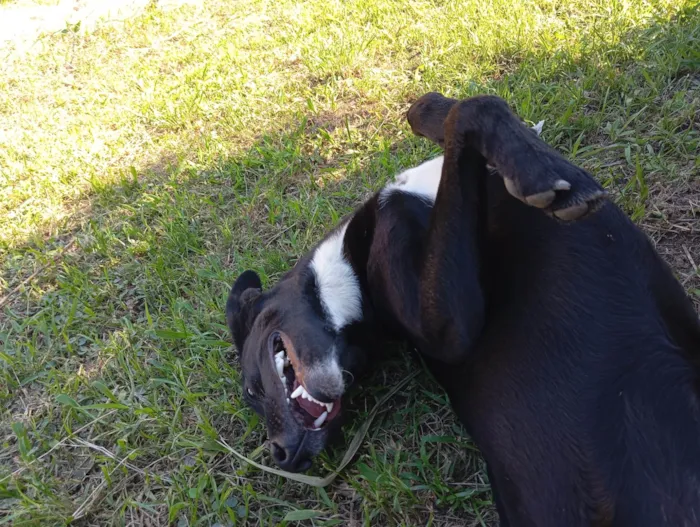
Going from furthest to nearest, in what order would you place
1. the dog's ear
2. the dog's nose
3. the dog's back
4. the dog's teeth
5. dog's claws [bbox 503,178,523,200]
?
the dog's ear < the dog's teeth < the dog's nose < dog's claws [bbox 503,178,523,200] < the dog's back

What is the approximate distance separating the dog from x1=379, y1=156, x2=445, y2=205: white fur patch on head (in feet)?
0.09

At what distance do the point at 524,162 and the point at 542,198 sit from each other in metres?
0.15

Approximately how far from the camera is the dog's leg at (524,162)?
1852mm

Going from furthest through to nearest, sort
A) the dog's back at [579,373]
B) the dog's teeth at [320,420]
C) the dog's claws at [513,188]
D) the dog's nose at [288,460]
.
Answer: the dog's teeth at [320,420] < the dog's nose at [288,460] < the dog's claws at [513,188] < the dog's back at [579,373]

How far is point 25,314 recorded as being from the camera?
360 centimetres

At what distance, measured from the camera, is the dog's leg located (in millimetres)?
1852

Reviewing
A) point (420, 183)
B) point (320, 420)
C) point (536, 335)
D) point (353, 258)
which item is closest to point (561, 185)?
point (536, 335)

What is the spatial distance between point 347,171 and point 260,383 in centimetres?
162

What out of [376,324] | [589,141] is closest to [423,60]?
[589,141]

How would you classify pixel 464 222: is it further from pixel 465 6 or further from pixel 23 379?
pixel 465 6

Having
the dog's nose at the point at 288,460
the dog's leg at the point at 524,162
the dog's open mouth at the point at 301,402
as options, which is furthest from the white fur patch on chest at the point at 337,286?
the dog's leg at the point at 524,162

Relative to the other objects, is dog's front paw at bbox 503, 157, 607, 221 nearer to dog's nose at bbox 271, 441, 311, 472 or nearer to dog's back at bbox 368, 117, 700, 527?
dog's back at bbox 368, 117, 700, 527

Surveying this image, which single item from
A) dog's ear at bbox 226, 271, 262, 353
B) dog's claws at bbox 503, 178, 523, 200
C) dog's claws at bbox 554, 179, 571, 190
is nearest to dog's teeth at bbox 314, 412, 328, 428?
dog's ear at bbox 226, 271, 262, 353

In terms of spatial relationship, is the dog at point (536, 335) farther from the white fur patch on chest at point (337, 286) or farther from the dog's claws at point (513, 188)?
the white fur patch on chest at point (337, 286)
